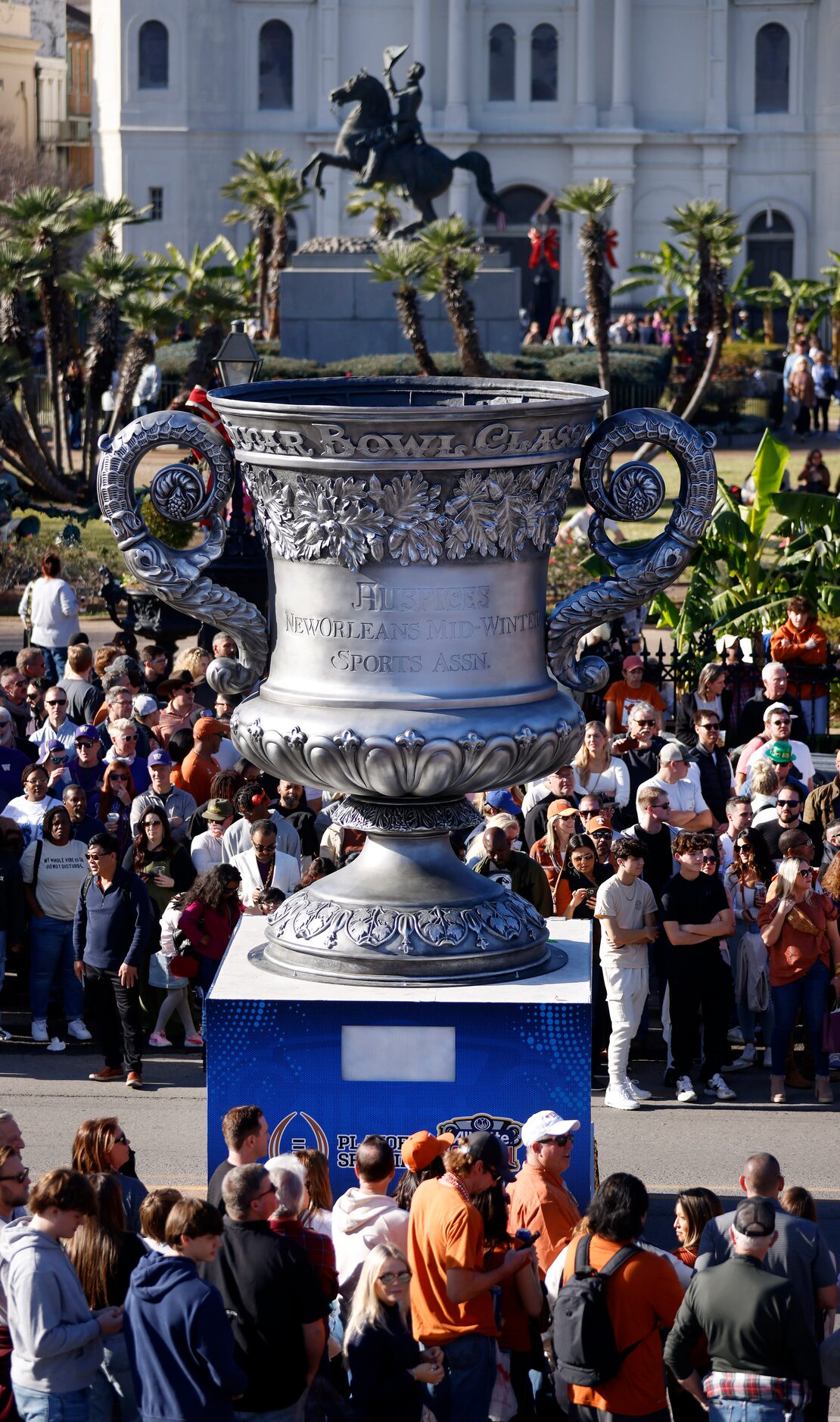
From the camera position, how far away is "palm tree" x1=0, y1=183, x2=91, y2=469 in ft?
94.6

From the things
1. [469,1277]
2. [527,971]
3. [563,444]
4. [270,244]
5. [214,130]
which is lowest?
[469,1277]

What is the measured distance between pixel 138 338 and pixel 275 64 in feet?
128

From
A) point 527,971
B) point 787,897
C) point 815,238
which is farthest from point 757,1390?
point 815,238

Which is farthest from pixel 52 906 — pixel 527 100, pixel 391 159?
pixel 527 100

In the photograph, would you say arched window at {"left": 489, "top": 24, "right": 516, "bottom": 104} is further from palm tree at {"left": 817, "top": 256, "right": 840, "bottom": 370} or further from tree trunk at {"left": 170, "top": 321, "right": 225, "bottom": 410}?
tree trunk at {"left": 170, "top": 321, "right": 225, "bottom": 410}

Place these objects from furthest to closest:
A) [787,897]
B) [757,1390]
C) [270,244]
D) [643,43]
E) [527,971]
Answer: [643,43] < [270,244] < [787,897] < [527,971] < [757,1390]

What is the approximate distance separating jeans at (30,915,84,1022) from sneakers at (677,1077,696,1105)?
2.97m

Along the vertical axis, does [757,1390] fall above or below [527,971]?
below

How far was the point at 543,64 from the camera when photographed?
210 ft

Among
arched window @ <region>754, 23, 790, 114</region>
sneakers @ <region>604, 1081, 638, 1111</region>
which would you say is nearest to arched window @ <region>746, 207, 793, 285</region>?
arched window @ <region>754, 23, 790, 114</region>

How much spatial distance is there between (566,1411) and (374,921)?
1579mm

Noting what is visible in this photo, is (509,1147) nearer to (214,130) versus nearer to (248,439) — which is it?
(248,439)

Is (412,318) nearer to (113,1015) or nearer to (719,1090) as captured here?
(113,1015)

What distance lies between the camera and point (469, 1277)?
19.9 ft
